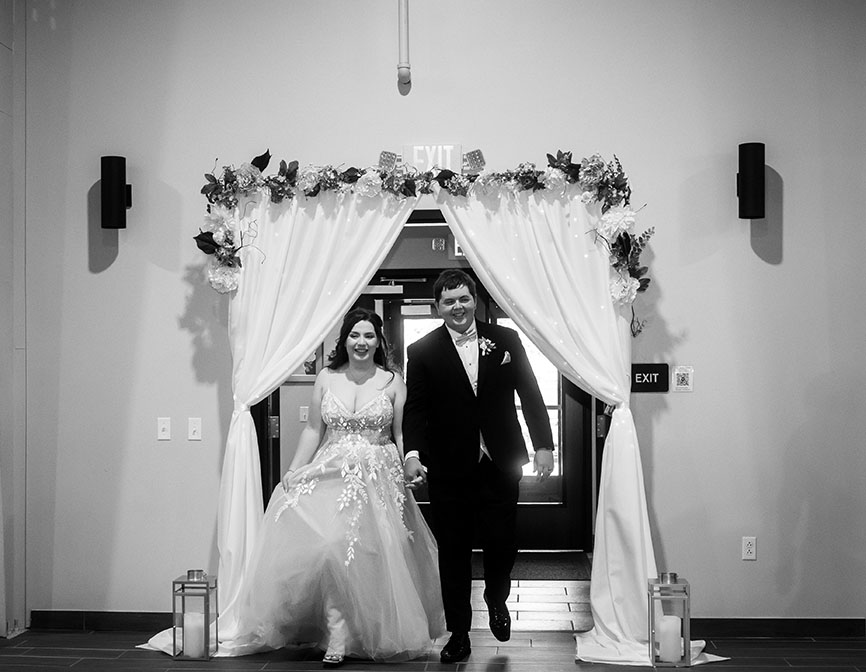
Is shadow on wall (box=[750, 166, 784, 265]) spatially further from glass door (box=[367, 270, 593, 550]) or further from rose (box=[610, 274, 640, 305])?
glass door (box=[367, 270, 593, 550])

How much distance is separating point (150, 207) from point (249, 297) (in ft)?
2.48

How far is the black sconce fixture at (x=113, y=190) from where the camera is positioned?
16.2ft

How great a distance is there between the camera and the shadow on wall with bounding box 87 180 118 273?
5.10m

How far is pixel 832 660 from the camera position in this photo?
4.42m

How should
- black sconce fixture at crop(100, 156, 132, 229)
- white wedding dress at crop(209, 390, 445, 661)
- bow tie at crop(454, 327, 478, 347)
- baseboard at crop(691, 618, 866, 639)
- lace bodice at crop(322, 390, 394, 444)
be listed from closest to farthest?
white wedding dress at crop(209, 390, 445, 661) → bow tie at crop(454, 327, 478, 347) → lace bodice at crop(322, 390, 394, 444) → baseboard at crop(691, 618, 866, 639) → black sconce fixture at crop(100, 156, 132, 229)

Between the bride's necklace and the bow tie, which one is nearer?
the bow tie

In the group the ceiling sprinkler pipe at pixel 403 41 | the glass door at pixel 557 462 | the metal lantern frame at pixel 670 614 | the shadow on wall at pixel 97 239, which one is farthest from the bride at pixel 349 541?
the glass door at pixel 557 462

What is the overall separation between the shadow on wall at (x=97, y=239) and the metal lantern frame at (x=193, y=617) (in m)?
1.63

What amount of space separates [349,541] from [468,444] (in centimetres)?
64

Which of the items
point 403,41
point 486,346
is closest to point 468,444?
point 486,346

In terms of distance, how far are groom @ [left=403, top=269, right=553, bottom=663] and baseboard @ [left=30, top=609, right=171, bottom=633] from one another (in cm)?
155

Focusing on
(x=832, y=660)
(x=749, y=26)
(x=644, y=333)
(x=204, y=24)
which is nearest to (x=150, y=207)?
(x=204, y=24)

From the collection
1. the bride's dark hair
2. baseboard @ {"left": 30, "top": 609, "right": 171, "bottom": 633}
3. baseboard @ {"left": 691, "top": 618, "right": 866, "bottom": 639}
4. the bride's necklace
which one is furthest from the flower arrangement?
baseboard @ {"left": 30, "top": 609, "right": 171, "bottom": 633}

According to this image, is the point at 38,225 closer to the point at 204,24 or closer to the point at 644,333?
the point at 204,24
